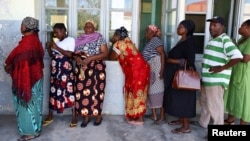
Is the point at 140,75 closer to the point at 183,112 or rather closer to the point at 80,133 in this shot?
the point at 183,112

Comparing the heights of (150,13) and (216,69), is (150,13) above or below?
above

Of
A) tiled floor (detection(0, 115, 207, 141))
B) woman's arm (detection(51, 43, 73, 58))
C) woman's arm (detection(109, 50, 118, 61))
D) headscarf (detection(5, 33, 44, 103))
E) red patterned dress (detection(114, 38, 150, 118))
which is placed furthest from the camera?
woman's arm (detection(109, 50, 118, 61))

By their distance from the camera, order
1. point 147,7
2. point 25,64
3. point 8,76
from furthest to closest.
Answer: point 147,7 < point 8,76 < point 25,64

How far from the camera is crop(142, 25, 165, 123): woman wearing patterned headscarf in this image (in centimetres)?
366

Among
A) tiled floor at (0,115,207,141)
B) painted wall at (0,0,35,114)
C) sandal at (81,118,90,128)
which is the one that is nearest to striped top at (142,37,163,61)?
tiled floor at (0,115,207,141)

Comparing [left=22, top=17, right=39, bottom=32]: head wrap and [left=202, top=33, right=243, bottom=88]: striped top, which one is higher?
[left=22, top=17, right=39, bottom=32]: head wrap

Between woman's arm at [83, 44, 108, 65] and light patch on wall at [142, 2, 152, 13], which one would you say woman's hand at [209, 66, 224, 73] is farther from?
light patch on wall at [142, 2, 152, 13]

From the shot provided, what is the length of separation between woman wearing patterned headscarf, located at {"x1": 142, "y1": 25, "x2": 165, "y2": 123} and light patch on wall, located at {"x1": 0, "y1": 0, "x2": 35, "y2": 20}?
172cm

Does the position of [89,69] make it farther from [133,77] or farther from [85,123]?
[85,123]

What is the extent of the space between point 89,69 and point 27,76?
2.74 feet

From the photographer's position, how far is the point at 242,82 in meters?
3.30

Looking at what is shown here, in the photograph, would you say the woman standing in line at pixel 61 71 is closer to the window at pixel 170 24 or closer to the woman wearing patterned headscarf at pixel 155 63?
the woman wearing patterned headscarf at pixel 155 63

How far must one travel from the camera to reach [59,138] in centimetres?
328

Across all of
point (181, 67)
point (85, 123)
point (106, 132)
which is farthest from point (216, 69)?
point (85, 123)
